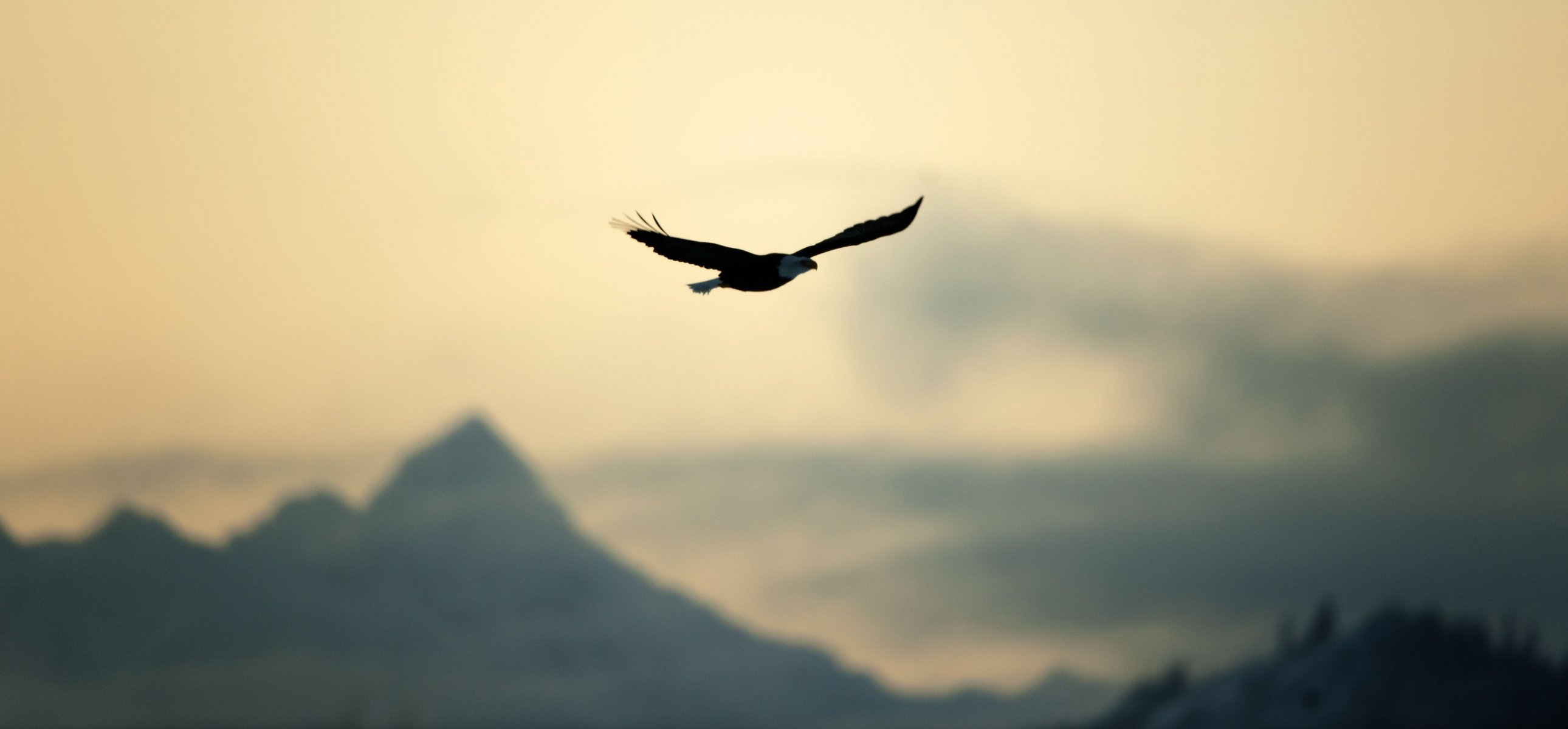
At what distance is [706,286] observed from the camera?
140 feet

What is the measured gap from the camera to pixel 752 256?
4188cm

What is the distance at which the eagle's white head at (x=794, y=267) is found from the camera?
4147 centimetres

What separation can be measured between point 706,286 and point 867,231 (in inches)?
178

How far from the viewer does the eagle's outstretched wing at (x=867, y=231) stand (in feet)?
141

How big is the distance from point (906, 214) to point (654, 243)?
21.5ft

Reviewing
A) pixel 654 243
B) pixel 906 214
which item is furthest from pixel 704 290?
pixel 906 214

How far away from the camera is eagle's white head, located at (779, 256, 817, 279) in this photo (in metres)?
41.5

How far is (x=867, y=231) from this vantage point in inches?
1718

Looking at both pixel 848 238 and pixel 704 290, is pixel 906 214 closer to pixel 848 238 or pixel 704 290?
pixel 848 238

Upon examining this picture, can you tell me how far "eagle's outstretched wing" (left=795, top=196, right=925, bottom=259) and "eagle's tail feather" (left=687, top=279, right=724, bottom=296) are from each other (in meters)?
2.19

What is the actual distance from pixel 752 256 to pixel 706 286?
158cm

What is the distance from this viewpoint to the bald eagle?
41750 mm

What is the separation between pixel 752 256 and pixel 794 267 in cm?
115

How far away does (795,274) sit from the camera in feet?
136
